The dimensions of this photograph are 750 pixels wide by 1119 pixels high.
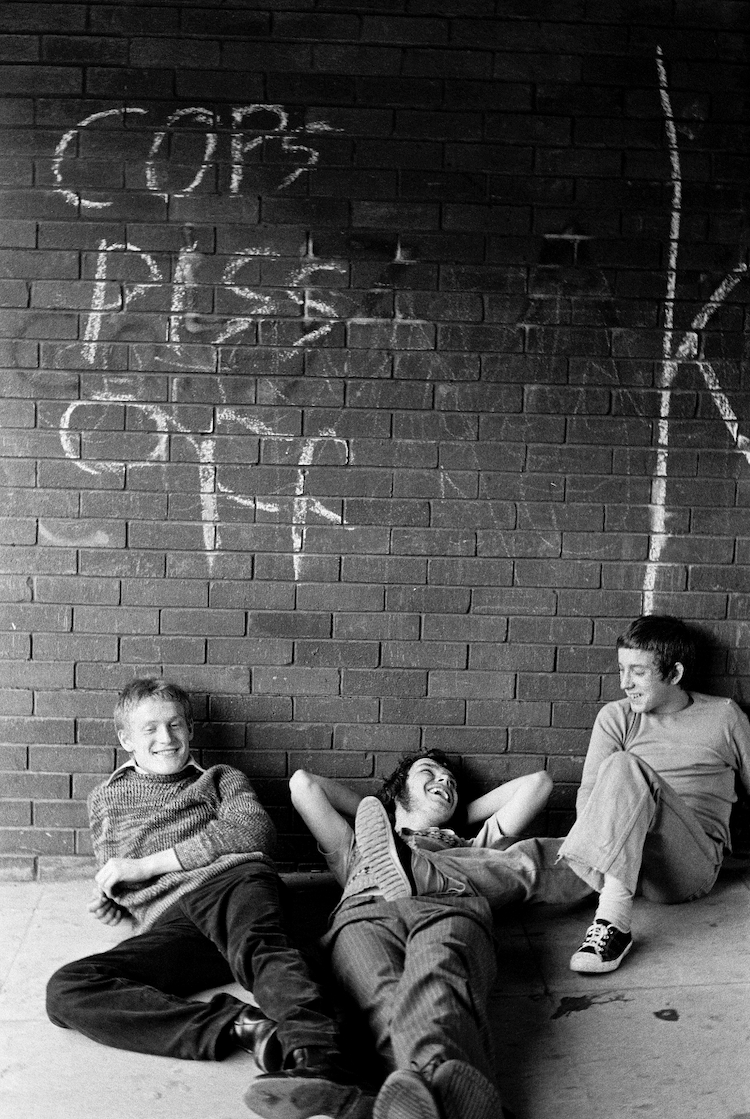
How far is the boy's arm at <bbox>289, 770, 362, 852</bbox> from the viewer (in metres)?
3.83

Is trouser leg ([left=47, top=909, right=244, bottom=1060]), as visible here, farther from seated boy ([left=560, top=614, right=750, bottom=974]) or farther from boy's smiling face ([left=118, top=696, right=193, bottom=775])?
seated boy ([left=560, top=614, right=750, bottom=974])

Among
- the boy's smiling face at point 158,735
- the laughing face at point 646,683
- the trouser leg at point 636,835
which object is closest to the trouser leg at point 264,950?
the boy's smiling face at point 158,735

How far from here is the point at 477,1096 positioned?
237cm

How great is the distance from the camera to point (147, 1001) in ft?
9.55

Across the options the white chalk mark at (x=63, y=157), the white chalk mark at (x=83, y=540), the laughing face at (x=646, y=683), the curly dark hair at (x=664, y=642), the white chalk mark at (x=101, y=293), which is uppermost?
the white chalk mark at (x=63, y=157)

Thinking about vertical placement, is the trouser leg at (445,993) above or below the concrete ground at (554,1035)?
above

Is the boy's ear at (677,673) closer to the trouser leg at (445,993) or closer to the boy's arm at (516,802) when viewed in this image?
the boy's arm at (516,802)

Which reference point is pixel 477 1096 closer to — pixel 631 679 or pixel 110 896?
pixel 110 896

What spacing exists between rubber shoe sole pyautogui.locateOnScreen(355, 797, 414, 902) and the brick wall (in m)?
0.53

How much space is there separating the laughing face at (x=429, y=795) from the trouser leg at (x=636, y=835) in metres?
0.49

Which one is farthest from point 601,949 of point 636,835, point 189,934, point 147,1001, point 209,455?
point 209,455

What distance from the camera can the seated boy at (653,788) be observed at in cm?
340

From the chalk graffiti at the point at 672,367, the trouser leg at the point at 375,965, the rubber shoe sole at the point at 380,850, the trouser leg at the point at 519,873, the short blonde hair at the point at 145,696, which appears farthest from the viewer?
the chalk graffiti at the point at 672,367

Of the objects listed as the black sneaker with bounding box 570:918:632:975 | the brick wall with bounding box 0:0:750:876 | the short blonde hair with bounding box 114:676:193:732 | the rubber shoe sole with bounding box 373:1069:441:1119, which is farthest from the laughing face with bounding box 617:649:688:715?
the rubber shoe sole with bounding box 373:1069:441:1119
